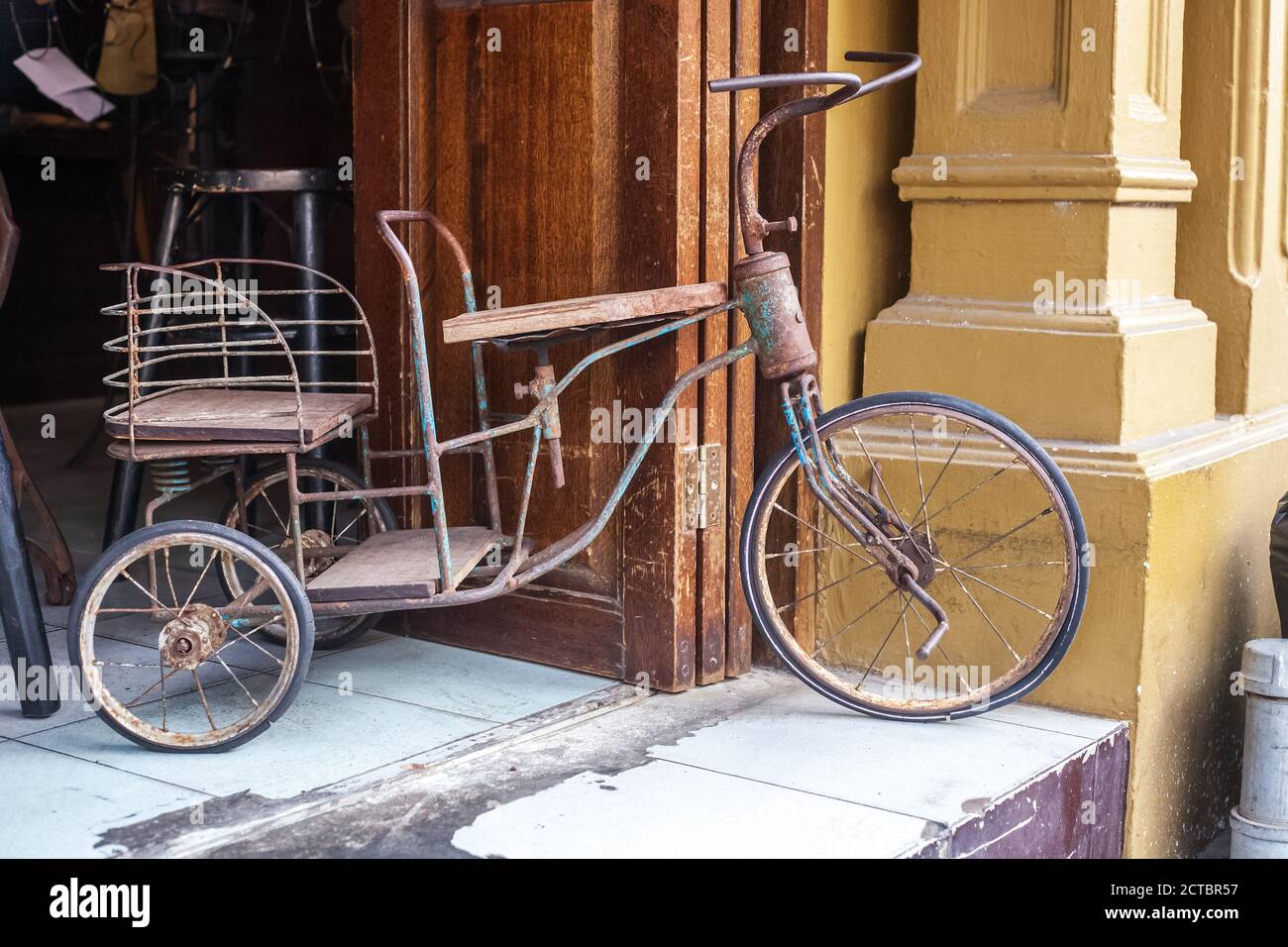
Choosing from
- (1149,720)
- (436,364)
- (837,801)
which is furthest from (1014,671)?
(436,364)

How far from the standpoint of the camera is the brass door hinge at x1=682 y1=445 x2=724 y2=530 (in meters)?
3.58

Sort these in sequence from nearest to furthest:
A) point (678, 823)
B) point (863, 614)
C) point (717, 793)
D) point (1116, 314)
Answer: point (678, 823)
point (717, 793)
point (1116, 314)
point (863, 614)

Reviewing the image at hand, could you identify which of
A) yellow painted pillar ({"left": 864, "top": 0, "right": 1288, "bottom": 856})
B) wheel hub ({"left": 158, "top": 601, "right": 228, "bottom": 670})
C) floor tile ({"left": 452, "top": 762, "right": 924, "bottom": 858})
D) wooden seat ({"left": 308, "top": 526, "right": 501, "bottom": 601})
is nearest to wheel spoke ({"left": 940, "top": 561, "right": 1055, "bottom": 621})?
yellow painted pillar ({"left": 864, "top": 0, "right": 1288, "bottom": 856})

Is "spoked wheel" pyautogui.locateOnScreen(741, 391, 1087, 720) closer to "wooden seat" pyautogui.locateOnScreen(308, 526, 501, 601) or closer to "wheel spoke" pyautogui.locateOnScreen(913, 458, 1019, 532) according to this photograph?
"wheel spoke" pyautogui.locateOnScreen(913, 458, 1019, 532)

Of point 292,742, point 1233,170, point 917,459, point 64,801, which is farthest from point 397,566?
point 1233,170

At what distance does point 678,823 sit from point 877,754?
59 cm

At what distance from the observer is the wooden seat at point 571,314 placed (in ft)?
10.1

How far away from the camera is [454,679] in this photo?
3.69 m

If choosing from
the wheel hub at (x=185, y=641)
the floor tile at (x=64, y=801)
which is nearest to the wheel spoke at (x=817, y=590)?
the wheel hub at (x=185, y=641)

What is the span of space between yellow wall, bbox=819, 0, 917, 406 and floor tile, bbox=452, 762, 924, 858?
1.21m

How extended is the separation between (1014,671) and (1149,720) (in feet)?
1.32

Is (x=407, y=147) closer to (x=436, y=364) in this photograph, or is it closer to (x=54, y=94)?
(x=436, y=364)

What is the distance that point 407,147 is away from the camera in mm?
3852

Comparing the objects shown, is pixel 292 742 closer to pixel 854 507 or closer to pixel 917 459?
pixel 854 507
